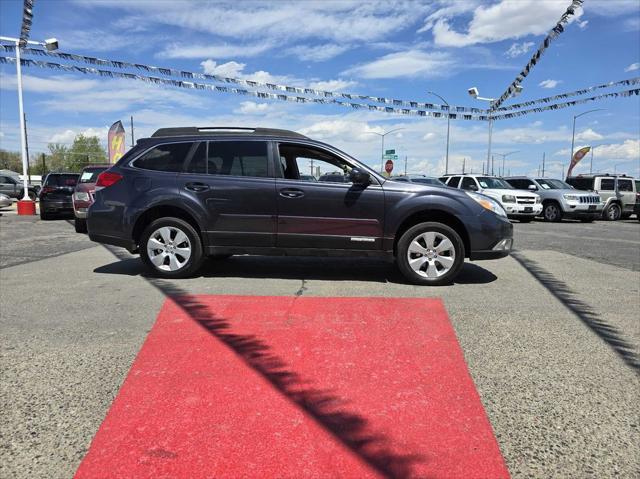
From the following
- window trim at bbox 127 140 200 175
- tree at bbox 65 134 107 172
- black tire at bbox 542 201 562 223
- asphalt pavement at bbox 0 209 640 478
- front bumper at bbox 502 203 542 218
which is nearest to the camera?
asphalt pavement at bbox 0 209 640 478

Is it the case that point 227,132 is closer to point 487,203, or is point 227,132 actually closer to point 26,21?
point 487,203

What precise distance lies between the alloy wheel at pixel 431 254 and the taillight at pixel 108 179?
382cm

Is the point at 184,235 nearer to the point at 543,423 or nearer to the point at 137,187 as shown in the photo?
the point at 137,187

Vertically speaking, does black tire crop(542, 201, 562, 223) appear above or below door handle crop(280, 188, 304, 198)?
below

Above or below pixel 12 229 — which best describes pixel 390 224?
above

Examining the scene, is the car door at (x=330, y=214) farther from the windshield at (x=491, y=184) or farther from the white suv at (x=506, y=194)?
the windshield at (x=491, y=184)

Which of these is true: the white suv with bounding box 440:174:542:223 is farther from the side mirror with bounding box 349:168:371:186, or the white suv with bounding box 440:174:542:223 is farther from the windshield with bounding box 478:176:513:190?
the side mirror with bounding box 349:168:371:186

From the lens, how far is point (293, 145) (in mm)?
6145

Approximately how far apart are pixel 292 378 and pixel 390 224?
3164mm

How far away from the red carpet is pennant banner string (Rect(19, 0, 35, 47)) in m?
14.0

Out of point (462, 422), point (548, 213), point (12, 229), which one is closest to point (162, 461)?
point (462, 422)

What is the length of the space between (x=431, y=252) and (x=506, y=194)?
1367 centimetres

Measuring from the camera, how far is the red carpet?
2.26 meters

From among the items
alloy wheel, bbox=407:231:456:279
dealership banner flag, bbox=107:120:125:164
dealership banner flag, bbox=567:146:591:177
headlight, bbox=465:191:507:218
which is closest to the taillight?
alloy wheel, bbox=407:231:456:279
